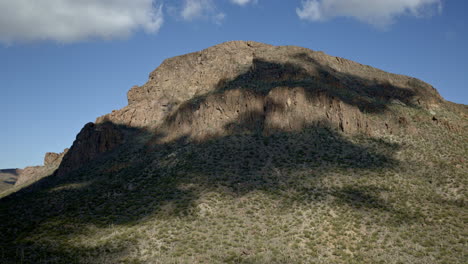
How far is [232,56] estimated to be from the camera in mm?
84375

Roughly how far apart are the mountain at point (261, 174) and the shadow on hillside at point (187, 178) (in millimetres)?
273

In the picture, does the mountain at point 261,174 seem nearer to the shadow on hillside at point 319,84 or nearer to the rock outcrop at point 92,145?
the rock outcrop at point 92,145

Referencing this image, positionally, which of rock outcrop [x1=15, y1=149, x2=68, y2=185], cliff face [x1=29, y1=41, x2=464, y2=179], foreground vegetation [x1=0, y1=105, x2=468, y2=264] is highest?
cliff face [x1=29, y1=41, x2=464, y2=179]

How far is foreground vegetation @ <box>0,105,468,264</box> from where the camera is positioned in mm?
33625

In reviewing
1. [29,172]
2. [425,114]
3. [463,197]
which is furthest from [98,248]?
[29,172]

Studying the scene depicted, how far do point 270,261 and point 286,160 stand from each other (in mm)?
22669

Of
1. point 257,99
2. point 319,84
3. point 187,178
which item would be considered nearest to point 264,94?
point 257,99

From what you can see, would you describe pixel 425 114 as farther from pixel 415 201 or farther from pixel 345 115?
pixel 415 201

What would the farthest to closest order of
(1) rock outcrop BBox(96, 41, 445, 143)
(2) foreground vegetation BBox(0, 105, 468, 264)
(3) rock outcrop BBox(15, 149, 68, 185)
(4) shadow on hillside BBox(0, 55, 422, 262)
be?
(3) rock outcrop BBox(15, 149, 68, 185), (1) rock outcrop BBox(96, 41, 445, 143), (4) shadow on hillside BBox(0, 55, 422, 262), (2) foreground vegetation BBox(0, 105, 468, 264)

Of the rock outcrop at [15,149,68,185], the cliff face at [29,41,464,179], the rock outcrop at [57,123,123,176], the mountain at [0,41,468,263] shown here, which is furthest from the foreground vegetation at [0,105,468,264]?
the rock outcrop at [15,149,68,185]

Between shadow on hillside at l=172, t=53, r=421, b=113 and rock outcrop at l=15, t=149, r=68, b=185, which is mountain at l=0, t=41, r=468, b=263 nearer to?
shadow on hillside at l=172, t=53, r=421, b=113

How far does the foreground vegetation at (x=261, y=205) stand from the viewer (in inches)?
1324

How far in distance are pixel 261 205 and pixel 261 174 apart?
8.19m

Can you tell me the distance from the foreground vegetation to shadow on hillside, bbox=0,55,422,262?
0.23m
